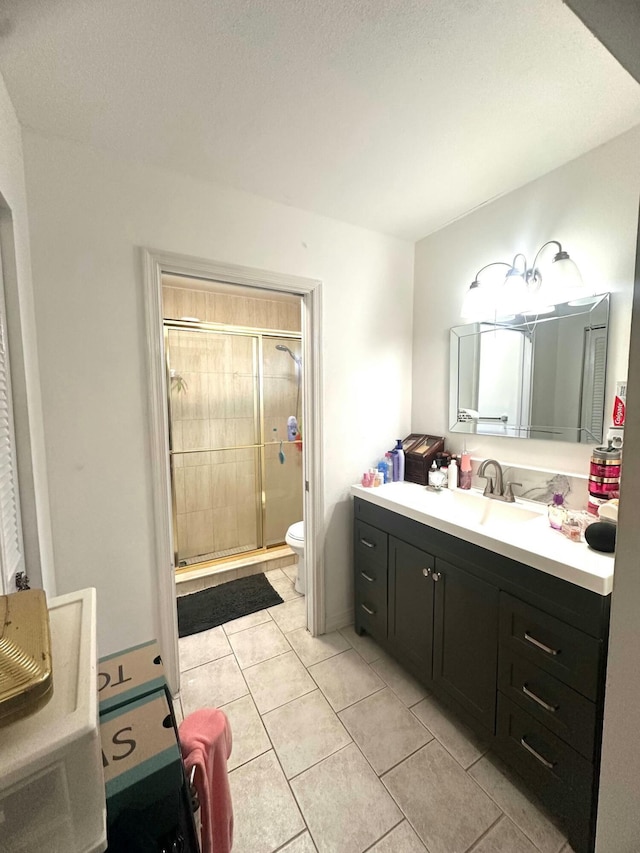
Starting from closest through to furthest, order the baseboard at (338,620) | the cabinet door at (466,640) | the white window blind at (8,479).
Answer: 1. the white window blind at (8,479)
2. the cabinet door at (466,640)
3. the baseboard at (338,620)

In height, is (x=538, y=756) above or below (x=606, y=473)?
below

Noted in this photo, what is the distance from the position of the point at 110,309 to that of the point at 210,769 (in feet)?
5.12

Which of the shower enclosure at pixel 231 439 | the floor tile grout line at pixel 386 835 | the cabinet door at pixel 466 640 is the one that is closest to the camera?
the floor tile grout line at pixel 386 835

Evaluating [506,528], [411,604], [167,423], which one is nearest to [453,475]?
[506,528]

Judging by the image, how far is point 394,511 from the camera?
1.66 m

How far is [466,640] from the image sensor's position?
4.41 feet

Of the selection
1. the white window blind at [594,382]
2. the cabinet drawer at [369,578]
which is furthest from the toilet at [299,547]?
the white window blind at [594,382]

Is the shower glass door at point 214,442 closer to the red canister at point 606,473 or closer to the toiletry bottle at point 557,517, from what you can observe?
the toiletry bottle at point 557,517

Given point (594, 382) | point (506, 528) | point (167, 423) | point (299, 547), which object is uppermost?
point (594, 382)

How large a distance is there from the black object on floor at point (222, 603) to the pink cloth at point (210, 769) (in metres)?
1.28

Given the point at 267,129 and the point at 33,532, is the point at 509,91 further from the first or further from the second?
the point at 33,532

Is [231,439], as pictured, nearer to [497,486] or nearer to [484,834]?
[497,486]

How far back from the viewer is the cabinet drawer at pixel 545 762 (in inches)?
39.8

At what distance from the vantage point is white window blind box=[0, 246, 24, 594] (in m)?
0.96
